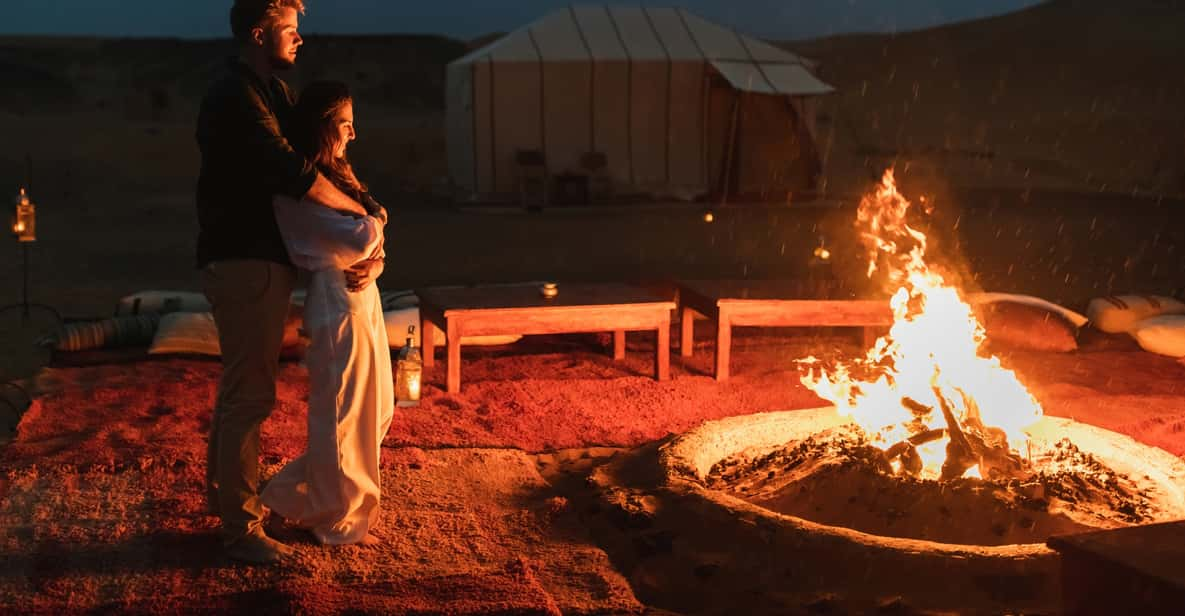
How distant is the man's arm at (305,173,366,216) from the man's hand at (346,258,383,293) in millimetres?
146

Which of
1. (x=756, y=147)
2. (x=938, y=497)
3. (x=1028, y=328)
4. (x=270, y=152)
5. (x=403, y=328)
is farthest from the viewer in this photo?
(x=756, y=147)

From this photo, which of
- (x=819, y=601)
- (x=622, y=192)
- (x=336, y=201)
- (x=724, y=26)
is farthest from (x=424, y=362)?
(x=724, y=26)

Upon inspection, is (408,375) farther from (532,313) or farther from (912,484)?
(912,484)

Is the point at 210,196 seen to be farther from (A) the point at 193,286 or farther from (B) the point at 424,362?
(A) the point at 193,286

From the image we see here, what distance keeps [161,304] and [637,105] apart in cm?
868

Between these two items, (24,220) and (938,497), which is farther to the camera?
(24,220)

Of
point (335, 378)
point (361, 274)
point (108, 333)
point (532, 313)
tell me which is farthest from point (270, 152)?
point (108, 333)

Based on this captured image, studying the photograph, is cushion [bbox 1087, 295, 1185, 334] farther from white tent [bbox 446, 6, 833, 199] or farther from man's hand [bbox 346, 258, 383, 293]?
white tent [bbox 446, 6, 833, 199]

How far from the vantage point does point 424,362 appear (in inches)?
246

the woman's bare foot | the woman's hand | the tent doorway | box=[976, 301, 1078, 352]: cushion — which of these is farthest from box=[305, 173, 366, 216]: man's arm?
the tent doorway

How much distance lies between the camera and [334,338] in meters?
3.52

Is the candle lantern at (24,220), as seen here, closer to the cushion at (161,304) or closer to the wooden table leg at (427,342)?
the cushion at (161,304)

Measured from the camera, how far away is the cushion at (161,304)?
7.02 m

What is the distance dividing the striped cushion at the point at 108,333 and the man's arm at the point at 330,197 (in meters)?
3.43
